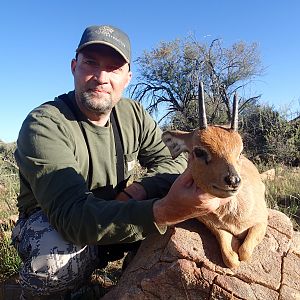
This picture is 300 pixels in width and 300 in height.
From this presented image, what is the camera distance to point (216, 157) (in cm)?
329

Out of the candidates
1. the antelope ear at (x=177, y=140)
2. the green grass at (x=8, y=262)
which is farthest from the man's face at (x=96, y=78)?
the green grass at (x=8, y=262)

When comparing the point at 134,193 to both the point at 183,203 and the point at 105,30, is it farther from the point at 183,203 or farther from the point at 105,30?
the point at 105,30

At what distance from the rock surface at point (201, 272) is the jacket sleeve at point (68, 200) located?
0.35 metres

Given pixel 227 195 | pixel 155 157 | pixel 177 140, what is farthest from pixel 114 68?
pixel 227 195

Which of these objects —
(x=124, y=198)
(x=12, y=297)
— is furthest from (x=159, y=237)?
(x=12, y=297)

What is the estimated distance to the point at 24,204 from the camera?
428 cm

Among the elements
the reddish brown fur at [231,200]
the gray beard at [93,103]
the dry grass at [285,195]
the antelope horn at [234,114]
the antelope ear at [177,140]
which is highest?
the gray beard at [93,103]

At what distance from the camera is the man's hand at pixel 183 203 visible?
313cm

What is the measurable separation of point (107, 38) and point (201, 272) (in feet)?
7.55

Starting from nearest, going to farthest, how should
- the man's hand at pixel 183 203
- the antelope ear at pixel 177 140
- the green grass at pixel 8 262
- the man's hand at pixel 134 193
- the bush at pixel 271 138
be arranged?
the man's hand at pixel 183 203 < the antelope ear at pixel 177 140 < the man's hand at pixel 134 193 < the green grass at pixel 8 262 < the bush at pixel 271 138

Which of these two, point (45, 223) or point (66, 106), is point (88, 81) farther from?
point (45, 223)

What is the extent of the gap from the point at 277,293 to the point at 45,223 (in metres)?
1.98

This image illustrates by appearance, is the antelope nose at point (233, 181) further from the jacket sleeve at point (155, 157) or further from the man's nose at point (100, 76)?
the man's nose at point (100, 76)

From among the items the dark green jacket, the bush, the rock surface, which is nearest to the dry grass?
the dark green jacket
